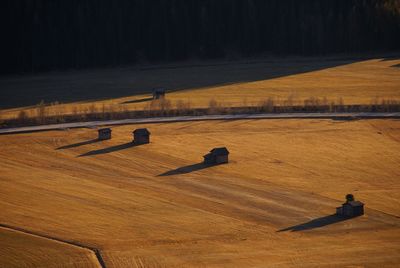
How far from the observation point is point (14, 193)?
198 ft

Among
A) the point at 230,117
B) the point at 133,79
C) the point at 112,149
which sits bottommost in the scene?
the point at 112,149

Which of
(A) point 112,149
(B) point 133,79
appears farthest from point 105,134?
(B) point 133,79

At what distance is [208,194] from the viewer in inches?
2362

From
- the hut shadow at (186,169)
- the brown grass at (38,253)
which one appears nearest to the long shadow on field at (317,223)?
the brown grass at (38,253)

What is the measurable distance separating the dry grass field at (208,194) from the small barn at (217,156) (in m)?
1.11

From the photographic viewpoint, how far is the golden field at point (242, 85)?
94562 mm

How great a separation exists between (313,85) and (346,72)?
1134 centimetres

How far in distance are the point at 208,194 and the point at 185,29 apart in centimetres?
7863

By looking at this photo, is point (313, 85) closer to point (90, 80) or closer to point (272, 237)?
point (90, 80)

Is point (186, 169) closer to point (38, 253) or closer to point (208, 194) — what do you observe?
point (208, 194)

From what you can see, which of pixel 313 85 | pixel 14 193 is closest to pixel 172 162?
pixel 14 193

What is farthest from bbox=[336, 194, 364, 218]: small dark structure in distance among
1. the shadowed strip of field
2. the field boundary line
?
the shadowed strip of field

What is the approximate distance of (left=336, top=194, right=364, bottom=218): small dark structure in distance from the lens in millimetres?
53875

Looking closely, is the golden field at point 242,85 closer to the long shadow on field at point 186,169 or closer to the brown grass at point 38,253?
the long shadow on field at point 186,169
